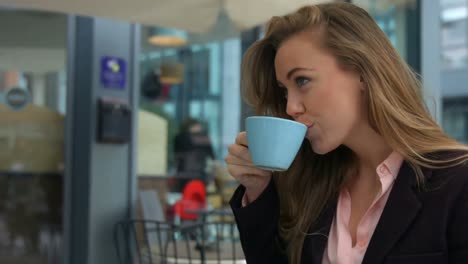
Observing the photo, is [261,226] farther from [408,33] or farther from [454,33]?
[454,33]

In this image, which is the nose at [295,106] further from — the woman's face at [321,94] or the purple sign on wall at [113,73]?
the purple sign on wall at [113,73]

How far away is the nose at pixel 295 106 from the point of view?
3.49 ft

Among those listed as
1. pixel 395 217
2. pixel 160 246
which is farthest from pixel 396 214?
pixel 160 246

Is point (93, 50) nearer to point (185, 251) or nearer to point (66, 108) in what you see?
point (66, 108)

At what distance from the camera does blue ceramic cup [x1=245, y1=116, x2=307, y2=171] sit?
995 mm

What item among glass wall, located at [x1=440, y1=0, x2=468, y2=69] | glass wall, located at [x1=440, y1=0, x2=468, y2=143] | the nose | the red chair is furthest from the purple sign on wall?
glass wall, located at [x1=440, y1=0, x2=468, y2=69]

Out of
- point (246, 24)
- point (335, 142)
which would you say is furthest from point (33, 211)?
point (335, 142)

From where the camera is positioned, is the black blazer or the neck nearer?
the black blazer

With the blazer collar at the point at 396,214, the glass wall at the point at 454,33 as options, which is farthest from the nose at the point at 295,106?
the glass wall at the point at 454,33

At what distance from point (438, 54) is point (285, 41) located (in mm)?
5220

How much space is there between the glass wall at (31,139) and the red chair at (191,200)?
1.12m

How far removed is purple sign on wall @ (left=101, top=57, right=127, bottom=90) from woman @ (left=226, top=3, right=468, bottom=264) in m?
2.65

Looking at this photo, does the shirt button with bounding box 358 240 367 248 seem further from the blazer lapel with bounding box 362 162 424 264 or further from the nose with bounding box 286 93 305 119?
the nose with bounding box 286 93 305 119

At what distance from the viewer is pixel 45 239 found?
3.75m
